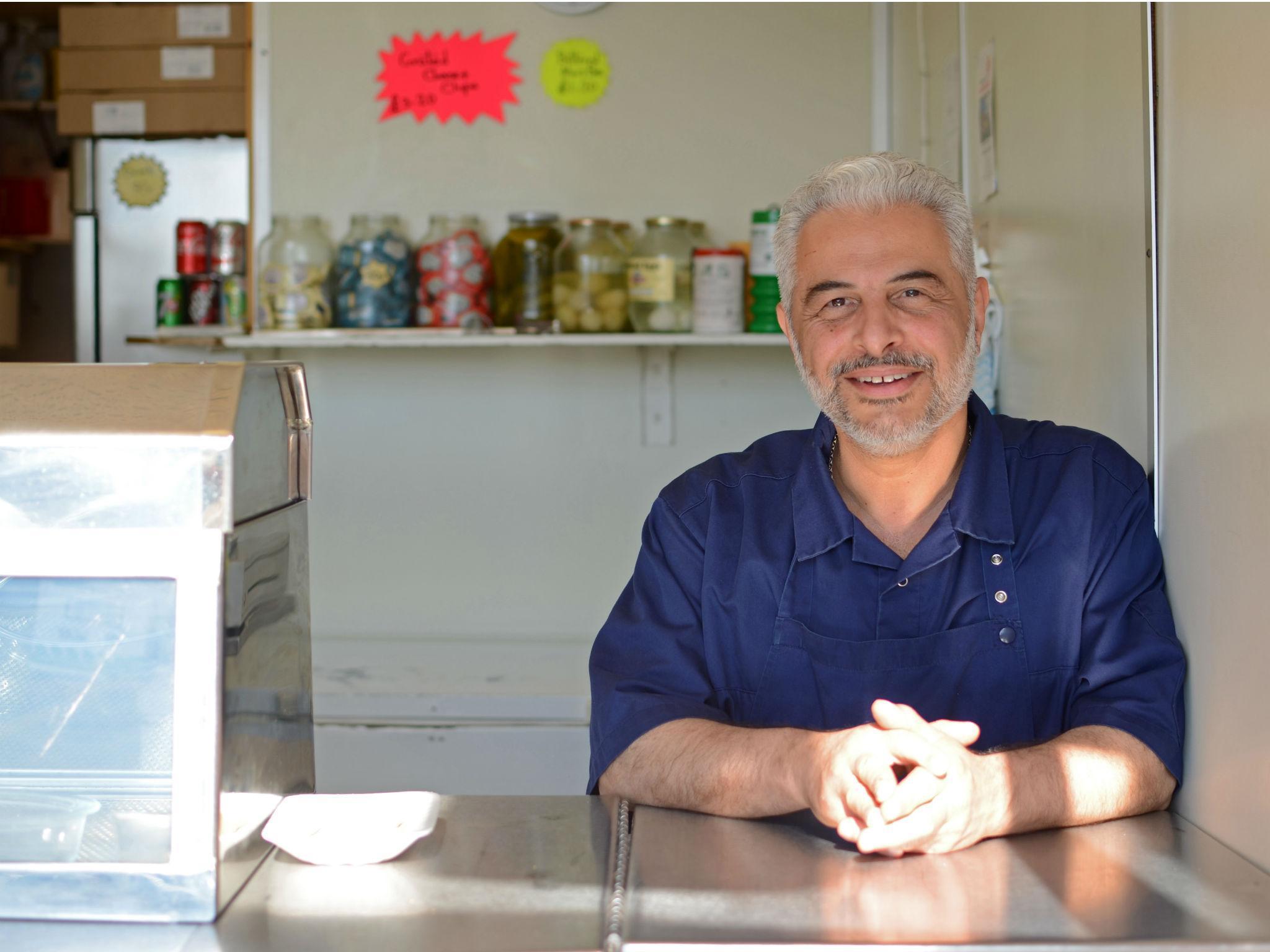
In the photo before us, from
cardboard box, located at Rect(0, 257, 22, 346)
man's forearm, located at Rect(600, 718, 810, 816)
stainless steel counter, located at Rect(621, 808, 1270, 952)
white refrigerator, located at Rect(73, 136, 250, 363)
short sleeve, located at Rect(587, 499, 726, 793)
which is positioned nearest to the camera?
stainless steel counter, located at Rect(621, 808, 1270, 952)

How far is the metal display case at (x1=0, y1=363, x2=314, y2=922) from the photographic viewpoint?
0.84 meters

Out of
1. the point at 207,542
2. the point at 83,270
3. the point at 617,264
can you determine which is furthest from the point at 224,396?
the point at 83,270

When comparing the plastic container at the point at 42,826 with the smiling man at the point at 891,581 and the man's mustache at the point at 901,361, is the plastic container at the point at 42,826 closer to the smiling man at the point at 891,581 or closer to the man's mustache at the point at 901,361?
the smiling man at the point at 891,581

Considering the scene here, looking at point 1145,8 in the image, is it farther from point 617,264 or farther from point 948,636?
point 617,264

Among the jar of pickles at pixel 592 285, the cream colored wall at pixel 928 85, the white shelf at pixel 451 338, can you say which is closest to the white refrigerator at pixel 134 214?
the white shelf at pixel 451 338

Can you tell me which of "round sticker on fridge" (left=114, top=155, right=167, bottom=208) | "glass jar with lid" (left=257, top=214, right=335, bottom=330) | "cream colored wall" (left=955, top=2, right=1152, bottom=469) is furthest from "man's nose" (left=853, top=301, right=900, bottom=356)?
"round sticker on fridge" (left=114, top=155, right=167, bottom=208)

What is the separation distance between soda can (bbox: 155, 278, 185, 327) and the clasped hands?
73.2 inches

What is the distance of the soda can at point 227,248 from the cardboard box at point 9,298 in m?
1.44

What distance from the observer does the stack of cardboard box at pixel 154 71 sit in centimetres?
255

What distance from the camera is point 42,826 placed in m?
0.87

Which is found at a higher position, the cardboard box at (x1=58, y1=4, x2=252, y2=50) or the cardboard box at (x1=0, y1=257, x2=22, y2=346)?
the cardboard box at (x1=58, y1=4, x2=252, y2=50)

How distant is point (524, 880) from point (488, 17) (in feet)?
6.16

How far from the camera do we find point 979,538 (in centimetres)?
123

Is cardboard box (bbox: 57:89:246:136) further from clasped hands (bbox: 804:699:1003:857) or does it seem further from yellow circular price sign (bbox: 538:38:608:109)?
clasped hands (bbox: 804:699:1003:857)
